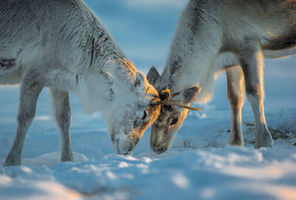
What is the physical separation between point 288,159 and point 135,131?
2536 millimetres

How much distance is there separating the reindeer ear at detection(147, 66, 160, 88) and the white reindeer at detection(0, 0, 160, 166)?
0.83 meters

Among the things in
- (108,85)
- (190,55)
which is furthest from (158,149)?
(190,55)

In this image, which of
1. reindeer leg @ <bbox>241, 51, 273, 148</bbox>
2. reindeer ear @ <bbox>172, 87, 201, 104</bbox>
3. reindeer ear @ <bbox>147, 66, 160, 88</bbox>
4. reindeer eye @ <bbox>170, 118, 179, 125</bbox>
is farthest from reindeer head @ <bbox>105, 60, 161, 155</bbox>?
reindeer leg @ <bbox>241, 51, 273, 148</bbox>

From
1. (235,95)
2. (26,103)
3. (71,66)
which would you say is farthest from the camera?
(235,95)

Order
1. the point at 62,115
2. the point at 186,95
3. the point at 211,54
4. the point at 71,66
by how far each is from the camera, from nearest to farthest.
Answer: the point at 71,66 < the point at 186,95 < the point at 62,115 < the point at 211,54

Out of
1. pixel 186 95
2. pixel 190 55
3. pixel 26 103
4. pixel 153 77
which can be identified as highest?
pixel 190 55

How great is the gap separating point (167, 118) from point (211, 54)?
1.57 m

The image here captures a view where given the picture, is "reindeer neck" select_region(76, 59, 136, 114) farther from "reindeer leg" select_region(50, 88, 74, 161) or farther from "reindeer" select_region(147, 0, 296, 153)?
"reindeer" select_region(147, 0, 296, 153)

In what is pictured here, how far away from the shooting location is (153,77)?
5.06 metres

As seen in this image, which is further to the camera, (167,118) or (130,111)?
(167,118)

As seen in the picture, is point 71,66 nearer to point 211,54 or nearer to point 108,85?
point 108,85

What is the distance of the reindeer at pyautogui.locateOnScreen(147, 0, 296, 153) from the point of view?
16.3ft

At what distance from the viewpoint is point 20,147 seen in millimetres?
3660

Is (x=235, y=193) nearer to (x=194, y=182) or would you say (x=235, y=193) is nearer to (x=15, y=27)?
(x=194, y=182)
